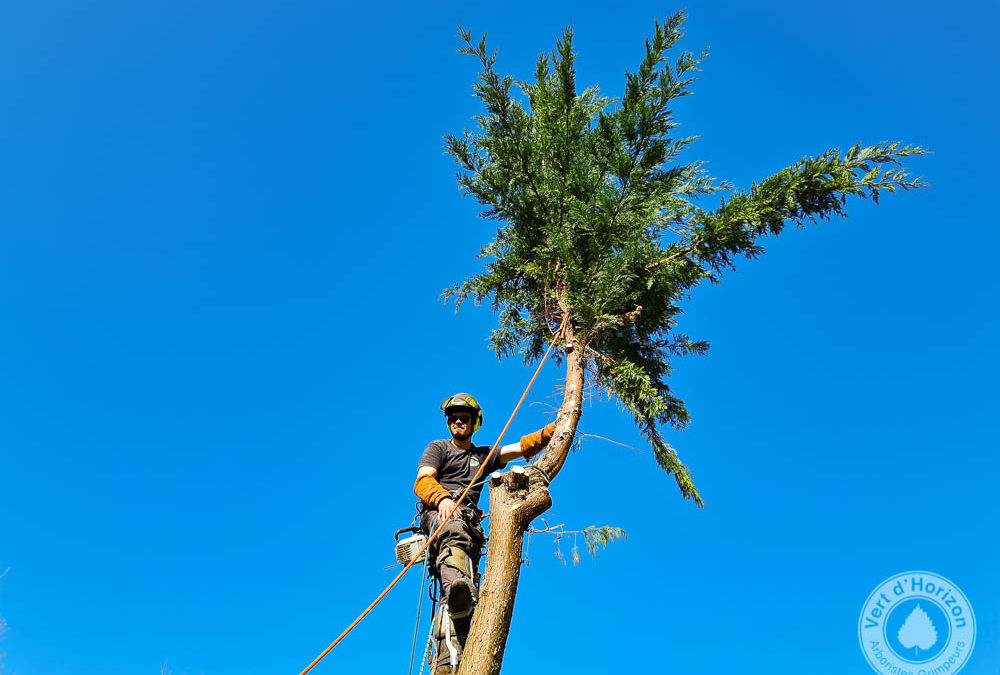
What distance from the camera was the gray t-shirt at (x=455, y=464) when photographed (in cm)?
574

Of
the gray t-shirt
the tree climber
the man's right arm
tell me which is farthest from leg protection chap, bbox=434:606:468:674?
the gray t-shirt

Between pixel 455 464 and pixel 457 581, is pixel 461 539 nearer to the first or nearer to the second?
pixel 457 581

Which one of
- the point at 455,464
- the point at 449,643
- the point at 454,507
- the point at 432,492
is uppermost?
the point at 455,464

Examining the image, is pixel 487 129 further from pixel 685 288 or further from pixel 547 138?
pixel 685 288

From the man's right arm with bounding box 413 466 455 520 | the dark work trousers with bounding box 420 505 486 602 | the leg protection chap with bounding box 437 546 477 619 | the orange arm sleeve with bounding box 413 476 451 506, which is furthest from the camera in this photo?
the orange arm sleeve with bounding box 413 476 451 506

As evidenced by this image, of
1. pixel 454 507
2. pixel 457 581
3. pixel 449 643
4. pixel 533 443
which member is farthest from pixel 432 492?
pixel 533 443

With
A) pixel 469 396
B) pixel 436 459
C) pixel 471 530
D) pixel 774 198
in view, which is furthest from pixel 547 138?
pixel 471 530

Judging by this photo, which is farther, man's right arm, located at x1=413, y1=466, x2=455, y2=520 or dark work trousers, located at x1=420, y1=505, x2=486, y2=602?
man's right arm, located at x1=413, y1=466, x2=455, y2=520

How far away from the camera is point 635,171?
21.1 feet

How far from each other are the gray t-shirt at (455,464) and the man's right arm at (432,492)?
9 cm

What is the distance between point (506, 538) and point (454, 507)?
834 mm

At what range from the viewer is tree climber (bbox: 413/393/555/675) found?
4.72 meters

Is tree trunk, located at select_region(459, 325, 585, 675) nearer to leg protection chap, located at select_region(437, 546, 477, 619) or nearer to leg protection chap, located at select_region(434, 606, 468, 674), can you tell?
leg protection chap, located at select_region(437, 546, 477, 619)

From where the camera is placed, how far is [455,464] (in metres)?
5.90
